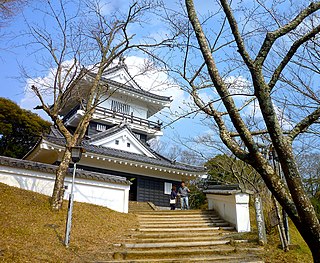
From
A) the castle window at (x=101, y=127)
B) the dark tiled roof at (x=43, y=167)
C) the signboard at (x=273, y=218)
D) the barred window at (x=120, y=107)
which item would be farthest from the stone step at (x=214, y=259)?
the barred window at (x=120, y=107)

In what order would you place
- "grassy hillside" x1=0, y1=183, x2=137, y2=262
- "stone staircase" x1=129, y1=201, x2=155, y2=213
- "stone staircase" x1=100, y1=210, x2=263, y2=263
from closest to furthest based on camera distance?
"grassy hillside" x1=0, y1=183, x2=137, y2=262, "stone staircase" x1=100, y1=210, x2=263, y2=263, "stone staircase" x1=129, y1=201, x2=155, y2=213

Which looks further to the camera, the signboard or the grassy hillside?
the signboard

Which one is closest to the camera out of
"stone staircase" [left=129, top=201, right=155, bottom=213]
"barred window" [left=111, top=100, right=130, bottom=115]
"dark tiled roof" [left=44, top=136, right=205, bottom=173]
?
"stone staircase" [left=129, top=201, right=155, bottom=213]

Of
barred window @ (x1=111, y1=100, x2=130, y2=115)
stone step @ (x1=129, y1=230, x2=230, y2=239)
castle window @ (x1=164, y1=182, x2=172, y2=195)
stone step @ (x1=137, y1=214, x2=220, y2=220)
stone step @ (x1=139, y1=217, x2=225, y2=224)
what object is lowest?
stone step @ (x1=129, y1=230, x2=230, y2=239)

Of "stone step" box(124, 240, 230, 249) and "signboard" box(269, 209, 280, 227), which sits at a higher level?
"signboard" box(269, 209, 280, 227)

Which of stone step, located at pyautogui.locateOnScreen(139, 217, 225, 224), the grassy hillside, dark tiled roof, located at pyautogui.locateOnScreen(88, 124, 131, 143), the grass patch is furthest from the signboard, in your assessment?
dark tiled roof, located at pyautogui.locateOnScreen(88, 124, 131, 143)

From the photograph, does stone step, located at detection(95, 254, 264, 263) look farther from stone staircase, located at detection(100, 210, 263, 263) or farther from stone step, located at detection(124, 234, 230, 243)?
stone step, located at detection(124, 234, 230, 243)

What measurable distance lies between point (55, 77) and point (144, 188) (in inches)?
359

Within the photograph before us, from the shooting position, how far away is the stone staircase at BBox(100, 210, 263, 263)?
6324 millimetres

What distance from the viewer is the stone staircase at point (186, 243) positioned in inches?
249

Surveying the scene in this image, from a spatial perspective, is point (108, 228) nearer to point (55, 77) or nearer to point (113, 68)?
point (55, 77)

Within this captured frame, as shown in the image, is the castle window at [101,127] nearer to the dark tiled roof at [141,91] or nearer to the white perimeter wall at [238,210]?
the dark tiled roof at [141,91]

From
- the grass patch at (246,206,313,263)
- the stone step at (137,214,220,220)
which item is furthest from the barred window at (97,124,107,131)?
the grass patch at (246,206,313,263)

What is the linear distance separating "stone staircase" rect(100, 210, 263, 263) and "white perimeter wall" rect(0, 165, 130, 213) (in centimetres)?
185
